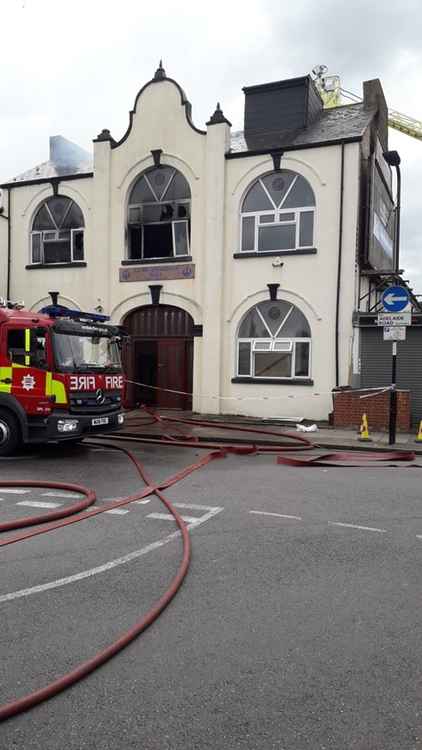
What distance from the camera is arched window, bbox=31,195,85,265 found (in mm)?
18062

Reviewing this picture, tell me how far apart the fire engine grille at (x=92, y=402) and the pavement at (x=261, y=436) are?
6.18 feet

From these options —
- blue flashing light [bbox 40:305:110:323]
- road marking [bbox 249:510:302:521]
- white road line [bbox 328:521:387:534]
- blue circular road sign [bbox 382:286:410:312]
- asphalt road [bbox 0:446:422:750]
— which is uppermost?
blue circular road sign [bbox 382:286:410:312]

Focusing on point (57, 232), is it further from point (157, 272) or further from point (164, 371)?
point (164, 371)

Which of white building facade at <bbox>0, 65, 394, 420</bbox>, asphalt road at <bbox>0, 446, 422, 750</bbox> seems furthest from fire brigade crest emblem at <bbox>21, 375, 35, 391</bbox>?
white building facade at <bbox>0, 65, 394, 420</bbox>

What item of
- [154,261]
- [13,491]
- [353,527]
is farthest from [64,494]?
[154,261]

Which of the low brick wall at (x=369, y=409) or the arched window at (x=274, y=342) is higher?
the arched window at (x=274, y=342)

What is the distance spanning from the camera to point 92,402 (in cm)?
1016

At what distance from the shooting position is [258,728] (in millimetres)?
2645

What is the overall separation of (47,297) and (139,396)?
4477 mm

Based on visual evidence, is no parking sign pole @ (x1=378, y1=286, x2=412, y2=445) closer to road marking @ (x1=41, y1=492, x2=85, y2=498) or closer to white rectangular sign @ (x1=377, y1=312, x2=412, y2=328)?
white rectangular sign @ (x1=377, y1=312, x2=412, y2=328)

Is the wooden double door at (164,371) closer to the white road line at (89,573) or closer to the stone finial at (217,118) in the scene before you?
the stone finial at (217,118)

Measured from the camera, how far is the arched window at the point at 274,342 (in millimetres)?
15266

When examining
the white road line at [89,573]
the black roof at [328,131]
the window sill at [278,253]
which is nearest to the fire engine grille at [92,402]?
the white road line at [89,573]

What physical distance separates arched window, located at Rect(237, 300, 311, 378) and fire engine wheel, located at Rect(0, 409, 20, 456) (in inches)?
294
